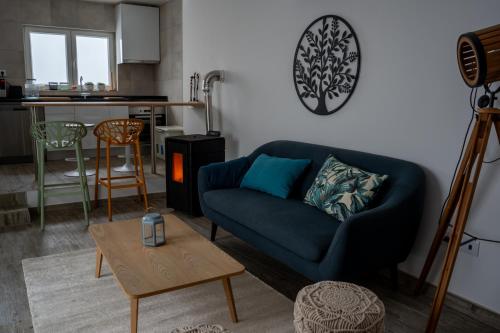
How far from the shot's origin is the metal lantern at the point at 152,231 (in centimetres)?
237

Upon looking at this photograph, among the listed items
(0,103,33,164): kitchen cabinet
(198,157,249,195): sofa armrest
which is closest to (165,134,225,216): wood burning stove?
(198,157,249,195): sofa armrest

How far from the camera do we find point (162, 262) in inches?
85.4

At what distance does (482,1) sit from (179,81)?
17.1ft

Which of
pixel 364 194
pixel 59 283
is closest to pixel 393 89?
pixel 364 194

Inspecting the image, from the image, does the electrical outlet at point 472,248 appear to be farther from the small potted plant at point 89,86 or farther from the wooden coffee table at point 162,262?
the small potted plant at point 89,86

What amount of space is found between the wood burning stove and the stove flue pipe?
1.70ft

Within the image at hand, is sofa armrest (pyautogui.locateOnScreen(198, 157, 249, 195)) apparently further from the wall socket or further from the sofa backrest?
the wall socket

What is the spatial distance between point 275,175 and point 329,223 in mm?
782

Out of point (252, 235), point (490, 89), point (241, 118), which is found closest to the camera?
point (490, 89)

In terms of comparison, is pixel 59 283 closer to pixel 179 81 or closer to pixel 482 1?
pixel 482 1

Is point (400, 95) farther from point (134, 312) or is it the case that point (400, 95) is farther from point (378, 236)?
point (134, 312)

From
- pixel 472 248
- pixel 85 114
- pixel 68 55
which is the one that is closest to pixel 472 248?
pixel 472 248

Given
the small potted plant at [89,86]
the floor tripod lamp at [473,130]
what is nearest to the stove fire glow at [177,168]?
the floor tripod lamp at [473,130]

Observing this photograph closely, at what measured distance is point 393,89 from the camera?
109 inches
